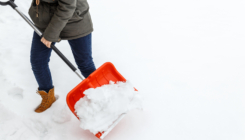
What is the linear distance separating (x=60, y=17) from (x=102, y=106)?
0.54 metres

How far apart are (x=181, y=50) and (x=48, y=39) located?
4.61 ft

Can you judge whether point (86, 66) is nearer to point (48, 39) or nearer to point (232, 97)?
point (48, 39)

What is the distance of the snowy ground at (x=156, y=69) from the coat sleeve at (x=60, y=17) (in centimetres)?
65

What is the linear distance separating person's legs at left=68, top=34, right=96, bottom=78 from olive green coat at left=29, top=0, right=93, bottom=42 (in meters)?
0.06

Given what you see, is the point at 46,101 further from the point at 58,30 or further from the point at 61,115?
the point at 58,30

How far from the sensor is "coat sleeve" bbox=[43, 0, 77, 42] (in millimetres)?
941

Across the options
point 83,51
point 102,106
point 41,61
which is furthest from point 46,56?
point 102,106

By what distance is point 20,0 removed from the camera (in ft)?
8.05

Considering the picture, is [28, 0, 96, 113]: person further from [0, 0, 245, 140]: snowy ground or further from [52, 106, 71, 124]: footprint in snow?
[0, 0, 245, 140]: snowy ground

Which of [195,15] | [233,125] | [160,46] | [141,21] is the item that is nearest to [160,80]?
[160,46]

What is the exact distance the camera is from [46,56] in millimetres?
1265

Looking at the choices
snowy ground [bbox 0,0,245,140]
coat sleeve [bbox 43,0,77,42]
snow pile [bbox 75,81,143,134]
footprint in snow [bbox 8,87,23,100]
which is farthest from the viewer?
footprint in snow [bbox 8,87,23,100]

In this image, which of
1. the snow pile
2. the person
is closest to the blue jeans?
the person

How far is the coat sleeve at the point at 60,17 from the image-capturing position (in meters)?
0.94
